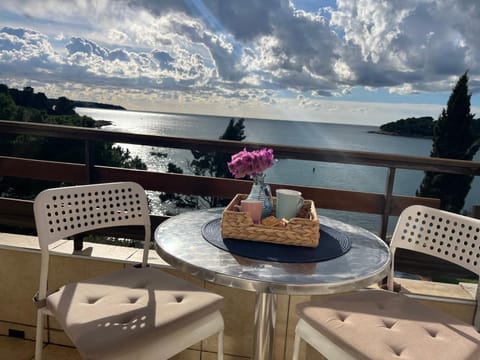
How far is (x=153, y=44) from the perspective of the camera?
5961 mm

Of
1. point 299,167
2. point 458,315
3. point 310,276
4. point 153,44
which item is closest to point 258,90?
point 153,44

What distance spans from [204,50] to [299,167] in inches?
199

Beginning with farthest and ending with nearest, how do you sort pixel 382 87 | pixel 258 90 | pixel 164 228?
pixel 382 87 < pixel 258 90 < pixel 164 228

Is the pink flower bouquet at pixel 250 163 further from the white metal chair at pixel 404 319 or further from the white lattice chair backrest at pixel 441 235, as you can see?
the white lattice chair backrest at pixel 441 235

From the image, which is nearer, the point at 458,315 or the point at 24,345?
the point at 458,315

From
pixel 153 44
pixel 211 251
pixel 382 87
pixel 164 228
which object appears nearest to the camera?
pixel 211 251

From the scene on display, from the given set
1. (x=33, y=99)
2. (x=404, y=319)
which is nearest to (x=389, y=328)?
(x=404, y=319)

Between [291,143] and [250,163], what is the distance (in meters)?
0.87

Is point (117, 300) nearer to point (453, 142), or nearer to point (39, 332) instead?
point (39, 332)

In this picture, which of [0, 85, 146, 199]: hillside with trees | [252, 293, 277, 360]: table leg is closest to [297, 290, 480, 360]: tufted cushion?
[252, 293, 277, 360]: table leg

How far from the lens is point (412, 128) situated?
11.4m

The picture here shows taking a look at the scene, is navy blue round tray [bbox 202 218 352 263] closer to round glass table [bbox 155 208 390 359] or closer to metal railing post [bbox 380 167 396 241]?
round glass table [bbox 155 208 390 359]

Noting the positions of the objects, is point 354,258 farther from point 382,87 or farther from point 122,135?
point 382,87

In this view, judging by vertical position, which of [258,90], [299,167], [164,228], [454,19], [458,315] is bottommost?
[458,315]
